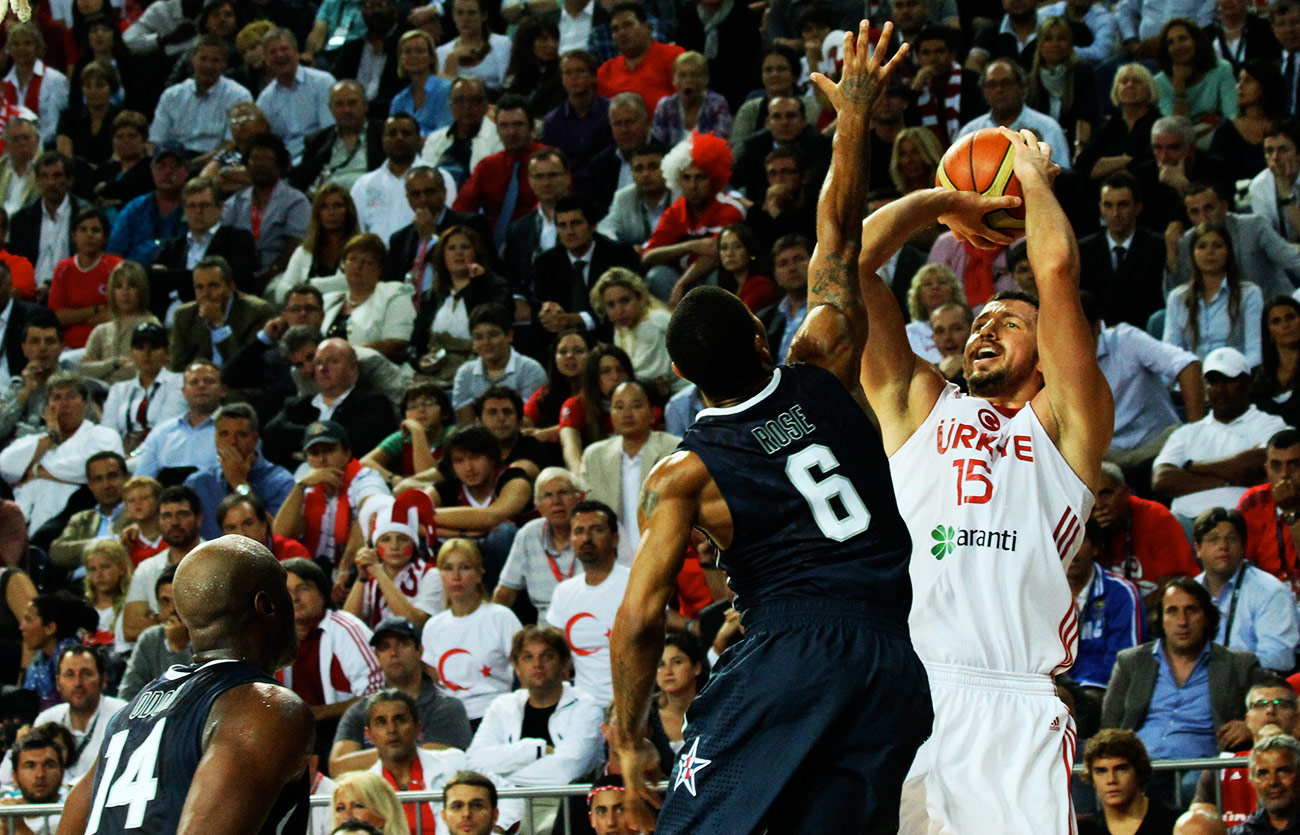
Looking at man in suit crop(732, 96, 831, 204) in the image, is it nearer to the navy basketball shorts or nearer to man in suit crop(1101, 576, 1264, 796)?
man in suit crop(1101, 576, 1264, 796)

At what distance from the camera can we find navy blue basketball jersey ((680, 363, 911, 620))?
463cm

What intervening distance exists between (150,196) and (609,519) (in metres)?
7.71

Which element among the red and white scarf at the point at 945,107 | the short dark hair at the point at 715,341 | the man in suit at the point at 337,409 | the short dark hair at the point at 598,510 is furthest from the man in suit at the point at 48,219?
the short dark hair at the point at 715,341

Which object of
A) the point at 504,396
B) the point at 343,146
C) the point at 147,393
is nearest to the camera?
the point at 504,396

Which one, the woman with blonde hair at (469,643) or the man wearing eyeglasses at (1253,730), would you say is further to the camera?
the woman with blonde hair at (469,643)

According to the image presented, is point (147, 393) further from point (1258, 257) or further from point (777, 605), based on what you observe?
point (777, 605)

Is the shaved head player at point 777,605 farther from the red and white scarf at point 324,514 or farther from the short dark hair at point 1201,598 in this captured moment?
the red and white scarf at point 324,514

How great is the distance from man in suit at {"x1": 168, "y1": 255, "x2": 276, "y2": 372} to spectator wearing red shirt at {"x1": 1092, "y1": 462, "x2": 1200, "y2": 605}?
7.08m

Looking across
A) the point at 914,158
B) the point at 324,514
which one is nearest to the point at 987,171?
the point at 914,158

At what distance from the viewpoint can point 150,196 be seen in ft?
53.5

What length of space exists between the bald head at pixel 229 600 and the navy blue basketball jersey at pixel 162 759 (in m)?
0.06

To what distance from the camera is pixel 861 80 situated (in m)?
5.60

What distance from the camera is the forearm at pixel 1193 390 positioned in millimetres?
11070

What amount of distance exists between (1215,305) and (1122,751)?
460 centimetres
